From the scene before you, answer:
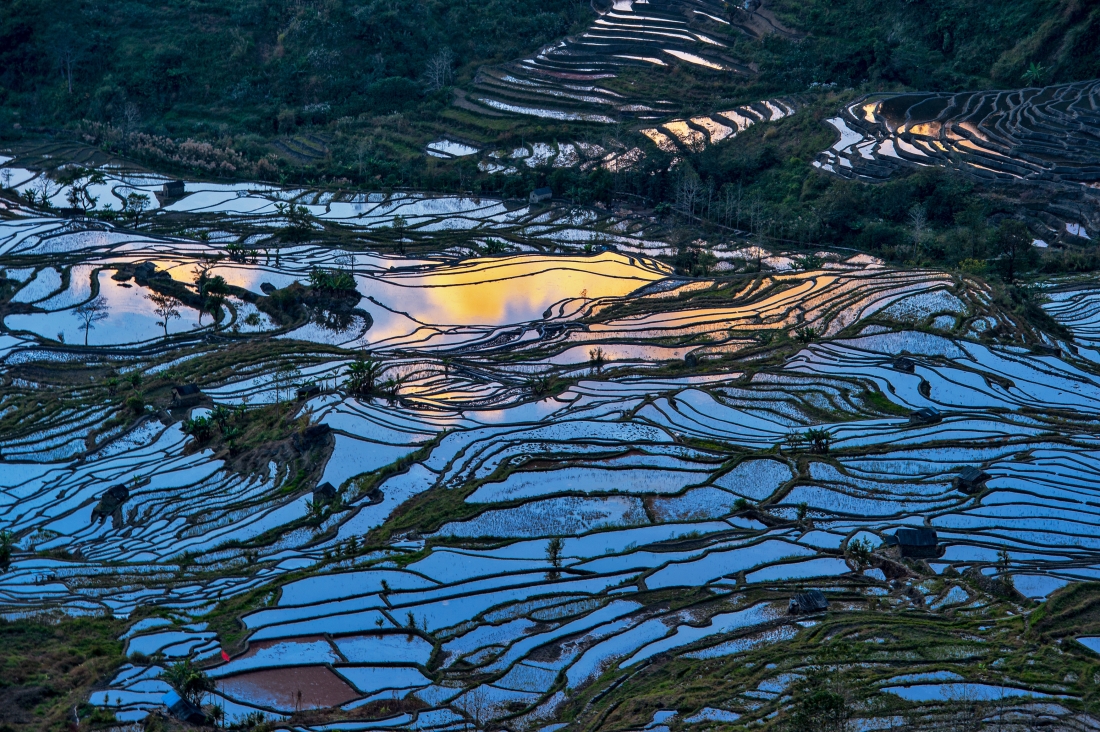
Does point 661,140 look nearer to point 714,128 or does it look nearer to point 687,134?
point 687,134

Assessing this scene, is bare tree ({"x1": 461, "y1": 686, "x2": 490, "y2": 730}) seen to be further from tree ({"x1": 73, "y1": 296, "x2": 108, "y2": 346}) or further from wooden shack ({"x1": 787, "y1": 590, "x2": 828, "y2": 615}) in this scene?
tree ({"x1": 73, "y1": 296, "x2": 108, "y2": 346})

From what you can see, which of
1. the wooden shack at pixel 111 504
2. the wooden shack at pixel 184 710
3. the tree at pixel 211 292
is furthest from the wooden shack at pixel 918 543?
the tree at pixel 211 292

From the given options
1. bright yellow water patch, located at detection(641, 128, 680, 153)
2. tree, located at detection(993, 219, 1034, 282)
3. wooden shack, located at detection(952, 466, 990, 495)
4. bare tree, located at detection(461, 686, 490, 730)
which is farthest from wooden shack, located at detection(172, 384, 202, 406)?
tree, located at detection(993, 219, 1034, 282)

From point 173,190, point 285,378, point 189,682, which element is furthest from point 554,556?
point 173,190

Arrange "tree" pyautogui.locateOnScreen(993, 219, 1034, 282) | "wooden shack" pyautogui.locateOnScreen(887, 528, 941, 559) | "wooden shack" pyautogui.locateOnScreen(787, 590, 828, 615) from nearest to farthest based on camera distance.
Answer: "wooden shack" pyautogui.locateOnScreen(787, 590, 828, 615), "wooden shack" pyautogui.locateOnScreen(887, 528, 941, 559), "tree" pyautogui.locateOnScreen(993, 219, 1034, 282)

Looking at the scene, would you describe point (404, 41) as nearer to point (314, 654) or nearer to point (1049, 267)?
point (1049, 267)

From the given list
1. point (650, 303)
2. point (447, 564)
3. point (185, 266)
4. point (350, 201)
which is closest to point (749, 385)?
point (650, 303)
